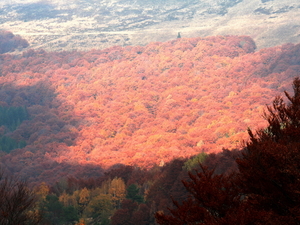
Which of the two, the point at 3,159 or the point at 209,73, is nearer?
the point at 3,159

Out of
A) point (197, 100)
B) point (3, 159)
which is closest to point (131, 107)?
Result: point (197, 100)

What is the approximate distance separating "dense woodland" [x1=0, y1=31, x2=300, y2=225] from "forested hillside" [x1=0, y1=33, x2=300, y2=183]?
40cm

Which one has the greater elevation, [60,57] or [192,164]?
[192,164]

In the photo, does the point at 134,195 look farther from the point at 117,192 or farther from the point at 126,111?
the point at 126,111

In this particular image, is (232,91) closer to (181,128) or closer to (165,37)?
(181,128)

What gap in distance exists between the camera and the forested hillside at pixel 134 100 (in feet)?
323

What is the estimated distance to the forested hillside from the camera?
98562 millimetres

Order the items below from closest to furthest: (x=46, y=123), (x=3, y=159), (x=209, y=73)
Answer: (x=3, y=159), (x=46, y=123), (x=209, y=73)

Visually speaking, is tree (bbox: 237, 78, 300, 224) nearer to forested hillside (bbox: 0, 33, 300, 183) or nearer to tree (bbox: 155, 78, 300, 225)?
tree (bbox: 155, 78, 300, 225)

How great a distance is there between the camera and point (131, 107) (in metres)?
140

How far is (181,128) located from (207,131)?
13265mm

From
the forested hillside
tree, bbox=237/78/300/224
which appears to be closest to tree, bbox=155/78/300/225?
tree, bbox=237/78/300/224

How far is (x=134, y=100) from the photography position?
475 feet

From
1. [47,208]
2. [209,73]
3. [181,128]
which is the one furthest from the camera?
[209,73]
